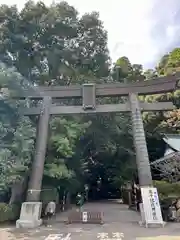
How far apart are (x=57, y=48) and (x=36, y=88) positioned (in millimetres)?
7119

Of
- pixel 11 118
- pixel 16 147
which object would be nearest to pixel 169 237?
pixel 16 147

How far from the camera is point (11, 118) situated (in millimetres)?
13344

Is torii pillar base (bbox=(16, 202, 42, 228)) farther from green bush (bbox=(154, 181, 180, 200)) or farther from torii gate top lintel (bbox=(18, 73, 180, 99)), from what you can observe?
green bush (bbox=(154, 181, 180, 200))

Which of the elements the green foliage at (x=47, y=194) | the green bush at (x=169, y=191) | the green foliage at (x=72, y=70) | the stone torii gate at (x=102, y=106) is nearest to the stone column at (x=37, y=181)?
the stone torii gate at (x=102, y=106)

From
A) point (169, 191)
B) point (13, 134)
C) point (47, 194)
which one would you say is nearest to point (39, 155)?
point (13, 134)

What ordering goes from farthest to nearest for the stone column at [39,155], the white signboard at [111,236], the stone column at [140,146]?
the stone column at [140,146]
the stone column at [39,155]
the white signboard at [111,236]

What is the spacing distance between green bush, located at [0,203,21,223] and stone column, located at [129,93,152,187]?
6254 millimetres

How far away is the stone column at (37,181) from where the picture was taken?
40.2ft

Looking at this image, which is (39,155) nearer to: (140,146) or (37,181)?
(37,181)

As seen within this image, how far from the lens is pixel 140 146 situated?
14469 millimetres

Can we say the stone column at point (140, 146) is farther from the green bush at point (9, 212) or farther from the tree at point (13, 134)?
the green bush at point (9, 212)

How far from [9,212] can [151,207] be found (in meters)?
6.60

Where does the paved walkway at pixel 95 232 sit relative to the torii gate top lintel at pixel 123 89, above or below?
below

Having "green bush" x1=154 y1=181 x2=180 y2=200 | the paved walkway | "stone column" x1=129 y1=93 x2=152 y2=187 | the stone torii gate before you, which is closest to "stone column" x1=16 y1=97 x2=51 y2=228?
the stone torii gate
